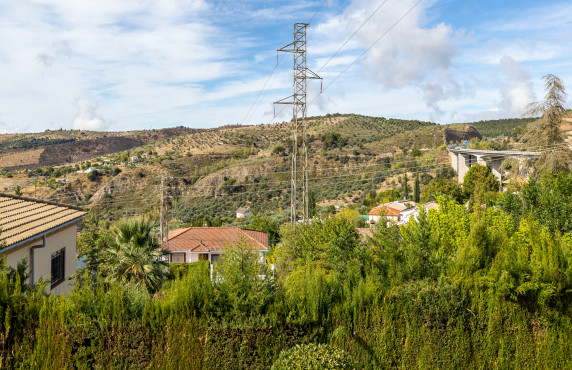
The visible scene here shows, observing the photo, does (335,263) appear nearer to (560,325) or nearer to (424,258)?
(424,258)

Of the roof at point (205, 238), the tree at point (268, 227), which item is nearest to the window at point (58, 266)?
the roof at point (205, 238)

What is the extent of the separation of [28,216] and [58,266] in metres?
2.11

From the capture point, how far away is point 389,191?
64.4m

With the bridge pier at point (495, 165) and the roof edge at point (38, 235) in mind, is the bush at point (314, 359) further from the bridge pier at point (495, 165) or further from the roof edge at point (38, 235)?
the bridge pier at point (495, 165)

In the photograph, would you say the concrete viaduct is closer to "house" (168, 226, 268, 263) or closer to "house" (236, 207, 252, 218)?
"house" (236, 207, 252, 218)

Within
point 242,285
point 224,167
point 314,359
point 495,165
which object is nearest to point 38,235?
point 242,285

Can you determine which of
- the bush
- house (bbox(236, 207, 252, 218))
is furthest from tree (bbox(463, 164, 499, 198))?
the bush

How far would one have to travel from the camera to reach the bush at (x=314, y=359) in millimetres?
7164

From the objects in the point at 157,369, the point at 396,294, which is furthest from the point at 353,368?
the point at 157,369

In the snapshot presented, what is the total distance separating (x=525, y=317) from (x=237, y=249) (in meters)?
6.44

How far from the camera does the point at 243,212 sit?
58.6 meters

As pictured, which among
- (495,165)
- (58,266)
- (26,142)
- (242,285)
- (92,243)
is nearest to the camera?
(242,285)

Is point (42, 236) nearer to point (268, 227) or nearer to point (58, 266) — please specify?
point (58, 266)

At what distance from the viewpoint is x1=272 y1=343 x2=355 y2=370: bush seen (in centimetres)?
716
